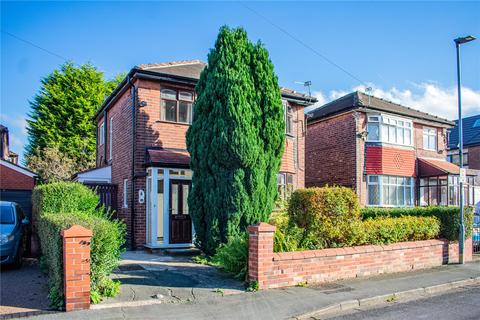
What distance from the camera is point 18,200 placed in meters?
17.5

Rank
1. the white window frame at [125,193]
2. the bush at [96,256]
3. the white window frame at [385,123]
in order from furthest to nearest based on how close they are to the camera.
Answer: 1. the white window frame at [385,123]
2. the white window frame at [125,193]
3. the bush at [96,256]

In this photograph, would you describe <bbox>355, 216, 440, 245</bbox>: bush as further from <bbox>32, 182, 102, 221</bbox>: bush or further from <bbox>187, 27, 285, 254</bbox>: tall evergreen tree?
<bbox>32, 182, 102, 221</bbox>: bush

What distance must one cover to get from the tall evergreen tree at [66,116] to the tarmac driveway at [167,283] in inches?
852

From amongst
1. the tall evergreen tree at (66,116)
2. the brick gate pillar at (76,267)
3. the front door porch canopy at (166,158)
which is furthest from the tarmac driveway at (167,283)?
the tall evergreen tree at (66,116)

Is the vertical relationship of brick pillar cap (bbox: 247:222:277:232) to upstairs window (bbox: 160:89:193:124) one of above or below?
below

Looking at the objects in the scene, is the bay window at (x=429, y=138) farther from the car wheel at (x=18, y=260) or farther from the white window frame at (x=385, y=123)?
the car wheel at (x=18, y=260)

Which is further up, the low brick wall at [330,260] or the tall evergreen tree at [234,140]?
the tall evergreen tree at [234,140]

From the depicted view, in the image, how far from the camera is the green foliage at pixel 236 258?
27.8ft

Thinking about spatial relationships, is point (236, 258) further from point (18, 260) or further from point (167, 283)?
point (18, 260)

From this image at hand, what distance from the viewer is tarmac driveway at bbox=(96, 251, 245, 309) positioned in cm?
699

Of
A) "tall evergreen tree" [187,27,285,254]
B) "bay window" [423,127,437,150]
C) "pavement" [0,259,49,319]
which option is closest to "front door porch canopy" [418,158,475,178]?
"bay window" [423,127,437,150]

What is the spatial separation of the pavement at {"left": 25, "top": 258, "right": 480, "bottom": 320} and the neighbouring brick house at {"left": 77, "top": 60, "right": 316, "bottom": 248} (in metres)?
3.74

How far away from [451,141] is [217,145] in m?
32.3

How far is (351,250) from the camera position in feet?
30.4
